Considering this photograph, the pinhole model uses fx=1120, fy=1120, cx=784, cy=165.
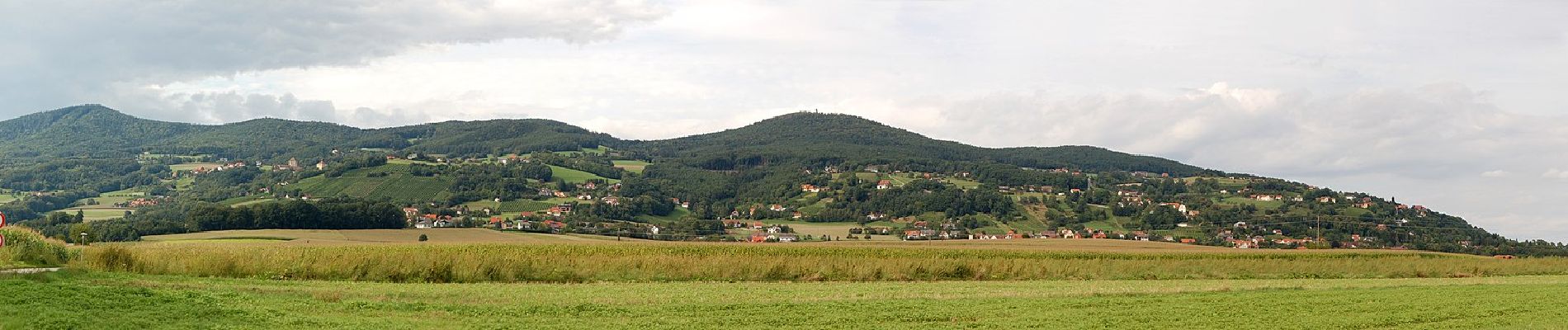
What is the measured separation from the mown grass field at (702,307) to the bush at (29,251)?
1931mm

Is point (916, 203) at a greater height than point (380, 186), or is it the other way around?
point (380, 186)

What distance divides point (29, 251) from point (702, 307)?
56.2 ft

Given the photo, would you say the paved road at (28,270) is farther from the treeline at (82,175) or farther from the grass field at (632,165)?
the treeline at (82,175)

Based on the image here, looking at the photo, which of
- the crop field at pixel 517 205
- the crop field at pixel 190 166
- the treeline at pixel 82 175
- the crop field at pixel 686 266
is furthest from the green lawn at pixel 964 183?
the crop field at pixel 190 166

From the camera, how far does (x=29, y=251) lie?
84.8 feet

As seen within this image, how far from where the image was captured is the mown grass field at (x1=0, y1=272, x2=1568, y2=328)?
1672 cm

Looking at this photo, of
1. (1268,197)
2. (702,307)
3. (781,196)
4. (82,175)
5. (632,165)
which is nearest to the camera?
(702,307)

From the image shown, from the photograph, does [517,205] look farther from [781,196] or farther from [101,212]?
[101,212]

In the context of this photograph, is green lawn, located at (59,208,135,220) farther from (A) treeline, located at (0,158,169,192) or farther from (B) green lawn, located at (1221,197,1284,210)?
(B) green lawn, located at (1221,197,1284,210)

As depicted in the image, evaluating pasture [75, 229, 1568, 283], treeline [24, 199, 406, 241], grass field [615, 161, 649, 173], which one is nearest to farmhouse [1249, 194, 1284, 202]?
pasture [75, 229, 1568, 283]

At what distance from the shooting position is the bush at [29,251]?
82.1 feet

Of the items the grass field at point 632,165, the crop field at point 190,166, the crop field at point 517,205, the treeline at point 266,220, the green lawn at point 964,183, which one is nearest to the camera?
the treeline at point 266,220

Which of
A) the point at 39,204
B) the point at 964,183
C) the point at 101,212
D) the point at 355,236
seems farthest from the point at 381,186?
the point at 964,183

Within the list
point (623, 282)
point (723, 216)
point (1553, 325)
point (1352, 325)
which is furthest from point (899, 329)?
point (723, 216)
